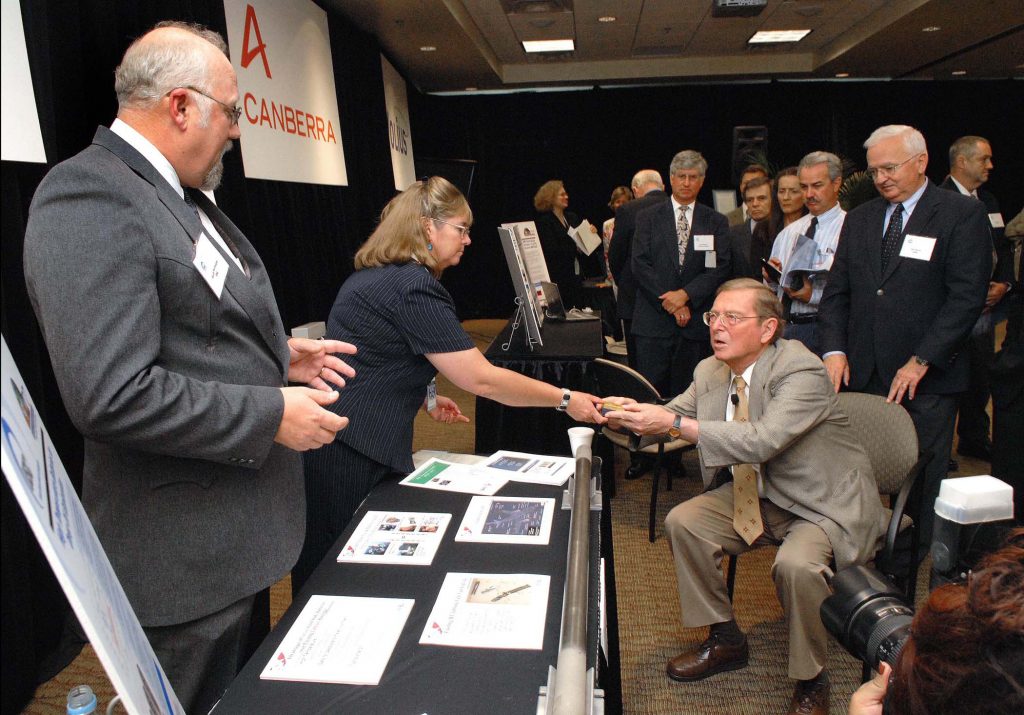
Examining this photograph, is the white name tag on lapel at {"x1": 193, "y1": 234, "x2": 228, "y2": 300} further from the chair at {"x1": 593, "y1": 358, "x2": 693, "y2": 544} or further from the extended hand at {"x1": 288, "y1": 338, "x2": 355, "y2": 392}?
the chair at {"x1": 593, "y1": 358, "x2": 693, "y2": 544}

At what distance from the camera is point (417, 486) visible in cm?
169


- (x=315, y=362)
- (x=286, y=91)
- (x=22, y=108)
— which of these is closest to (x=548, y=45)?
(x=286, y=91)

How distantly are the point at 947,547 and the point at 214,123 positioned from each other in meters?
1.27

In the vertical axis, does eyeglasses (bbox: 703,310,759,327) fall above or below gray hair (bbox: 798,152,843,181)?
below

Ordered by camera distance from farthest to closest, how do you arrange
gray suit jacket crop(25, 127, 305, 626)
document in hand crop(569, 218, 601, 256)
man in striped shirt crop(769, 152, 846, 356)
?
document in hand crop(569, 218, 601, 256), man in striped shirt crop(769, 152, 846, 356), gray suit jacket crop(25, 127, 305, 626)

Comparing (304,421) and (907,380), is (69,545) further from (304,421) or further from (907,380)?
(907,380)

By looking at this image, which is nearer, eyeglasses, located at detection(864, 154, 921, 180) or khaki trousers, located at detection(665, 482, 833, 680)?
khaki trousers, located at detection(665, 482, 833, 680)

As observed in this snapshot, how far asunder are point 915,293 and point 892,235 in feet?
0.74

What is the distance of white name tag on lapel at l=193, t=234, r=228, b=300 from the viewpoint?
1.04 metres

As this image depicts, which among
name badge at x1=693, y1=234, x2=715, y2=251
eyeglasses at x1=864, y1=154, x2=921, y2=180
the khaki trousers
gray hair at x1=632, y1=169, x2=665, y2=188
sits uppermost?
gray hair at x1=632, y1=169, x2=665, y2=188

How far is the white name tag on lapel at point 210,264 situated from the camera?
1.04m

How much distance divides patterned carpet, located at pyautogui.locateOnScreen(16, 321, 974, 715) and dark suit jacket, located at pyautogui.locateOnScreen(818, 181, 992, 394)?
2.82 feet

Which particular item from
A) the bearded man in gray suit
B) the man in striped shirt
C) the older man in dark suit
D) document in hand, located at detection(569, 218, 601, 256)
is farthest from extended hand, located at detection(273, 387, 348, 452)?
document in hand, located at detection(569, 218, 601, 256)

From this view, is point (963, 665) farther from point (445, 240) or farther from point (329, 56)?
point (329, 56)
